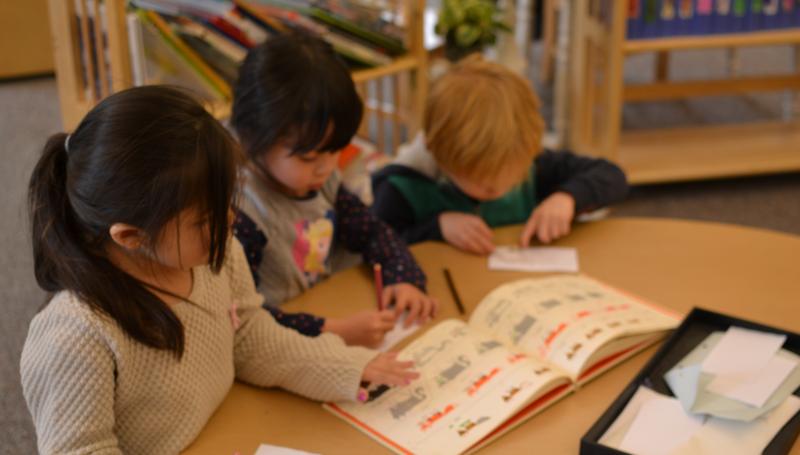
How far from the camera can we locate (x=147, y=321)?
0.93 m

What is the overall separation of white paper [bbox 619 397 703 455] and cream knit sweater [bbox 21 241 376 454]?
34cm

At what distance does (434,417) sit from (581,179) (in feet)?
2.60

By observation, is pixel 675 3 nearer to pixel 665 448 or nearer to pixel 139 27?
pixel 139 27

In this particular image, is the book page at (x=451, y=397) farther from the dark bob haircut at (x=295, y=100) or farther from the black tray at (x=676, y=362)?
the dark bob haircut at (x=295, y=100)

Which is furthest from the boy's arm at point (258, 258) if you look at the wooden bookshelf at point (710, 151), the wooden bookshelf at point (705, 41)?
the wooden bookshelf at point (710, 151)

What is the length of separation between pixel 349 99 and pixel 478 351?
0.42 metres

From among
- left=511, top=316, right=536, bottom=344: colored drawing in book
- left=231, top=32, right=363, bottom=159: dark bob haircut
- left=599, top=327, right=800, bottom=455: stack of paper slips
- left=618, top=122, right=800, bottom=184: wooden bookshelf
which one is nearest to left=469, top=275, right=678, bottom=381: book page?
left=511, top=316, right=536, bottom=344: colored drawing in book

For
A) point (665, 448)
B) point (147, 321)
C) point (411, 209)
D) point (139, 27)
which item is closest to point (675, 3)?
point (411, 209)

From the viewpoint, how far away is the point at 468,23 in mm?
2867

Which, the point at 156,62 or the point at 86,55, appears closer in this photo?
the point at 86,55

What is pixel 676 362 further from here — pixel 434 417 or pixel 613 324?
pixel 434 417

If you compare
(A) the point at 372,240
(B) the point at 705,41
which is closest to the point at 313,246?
(A) the point at 372,240

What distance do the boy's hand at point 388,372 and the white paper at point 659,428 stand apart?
0.92ft

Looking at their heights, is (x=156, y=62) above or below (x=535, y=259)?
above
